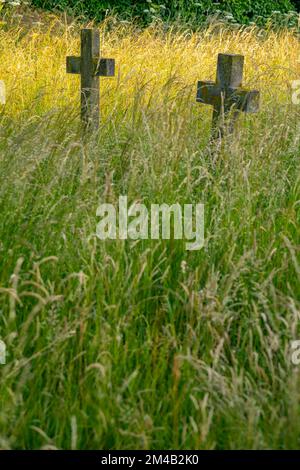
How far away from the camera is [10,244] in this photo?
2.98 m

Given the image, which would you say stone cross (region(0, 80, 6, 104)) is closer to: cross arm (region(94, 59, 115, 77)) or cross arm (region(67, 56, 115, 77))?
cross arm (region(67, 56, 115, 77))

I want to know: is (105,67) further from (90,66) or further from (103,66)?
(90,66)

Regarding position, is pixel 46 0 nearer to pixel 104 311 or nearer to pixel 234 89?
pixel 234 89

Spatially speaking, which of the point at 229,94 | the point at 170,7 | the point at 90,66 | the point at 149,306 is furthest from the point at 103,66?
the point at 170,7

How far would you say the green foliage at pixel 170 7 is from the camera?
10242mm

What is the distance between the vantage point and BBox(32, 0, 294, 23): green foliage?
10242 mm

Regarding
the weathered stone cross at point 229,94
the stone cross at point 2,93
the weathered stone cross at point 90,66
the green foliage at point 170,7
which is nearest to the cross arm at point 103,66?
the weathered stone cross at point 90,66

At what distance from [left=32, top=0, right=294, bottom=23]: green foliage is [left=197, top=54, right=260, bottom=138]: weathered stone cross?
5249 millimetres

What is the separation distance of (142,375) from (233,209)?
3.99 ft

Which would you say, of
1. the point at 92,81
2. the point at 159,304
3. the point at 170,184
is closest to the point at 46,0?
the point at 92,81

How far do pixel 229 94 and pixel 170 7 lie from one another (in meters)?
7.31

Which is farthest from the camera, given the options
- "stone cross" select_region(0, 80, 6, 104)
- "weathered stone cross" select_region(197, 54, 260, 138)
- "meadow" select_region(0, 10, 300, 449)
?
"stone cross" select_region(0, 80, 6, 104)

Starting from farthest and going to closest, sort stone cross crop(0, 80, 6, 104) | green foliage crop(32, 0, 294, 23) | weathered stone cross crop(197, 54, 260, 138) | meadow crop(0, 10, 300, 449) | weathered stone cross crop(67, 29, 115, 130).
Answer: green foliage crop(32, 0, 294, 23)
stone cross crop(0, 80, 6, 104)
weathered stone cross crop(67, 29, 115, 130)
weathered stone cross crop(197, 54, 260, 138)
meadow crop(0, 10, 300, 449)

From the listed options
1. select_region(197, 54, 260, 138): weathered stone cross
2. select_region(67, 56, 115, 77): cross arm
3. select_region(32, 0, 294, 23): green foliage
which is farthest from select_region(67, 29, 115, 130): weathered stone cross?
select_region(32, 0, 294, 23): green foliage
